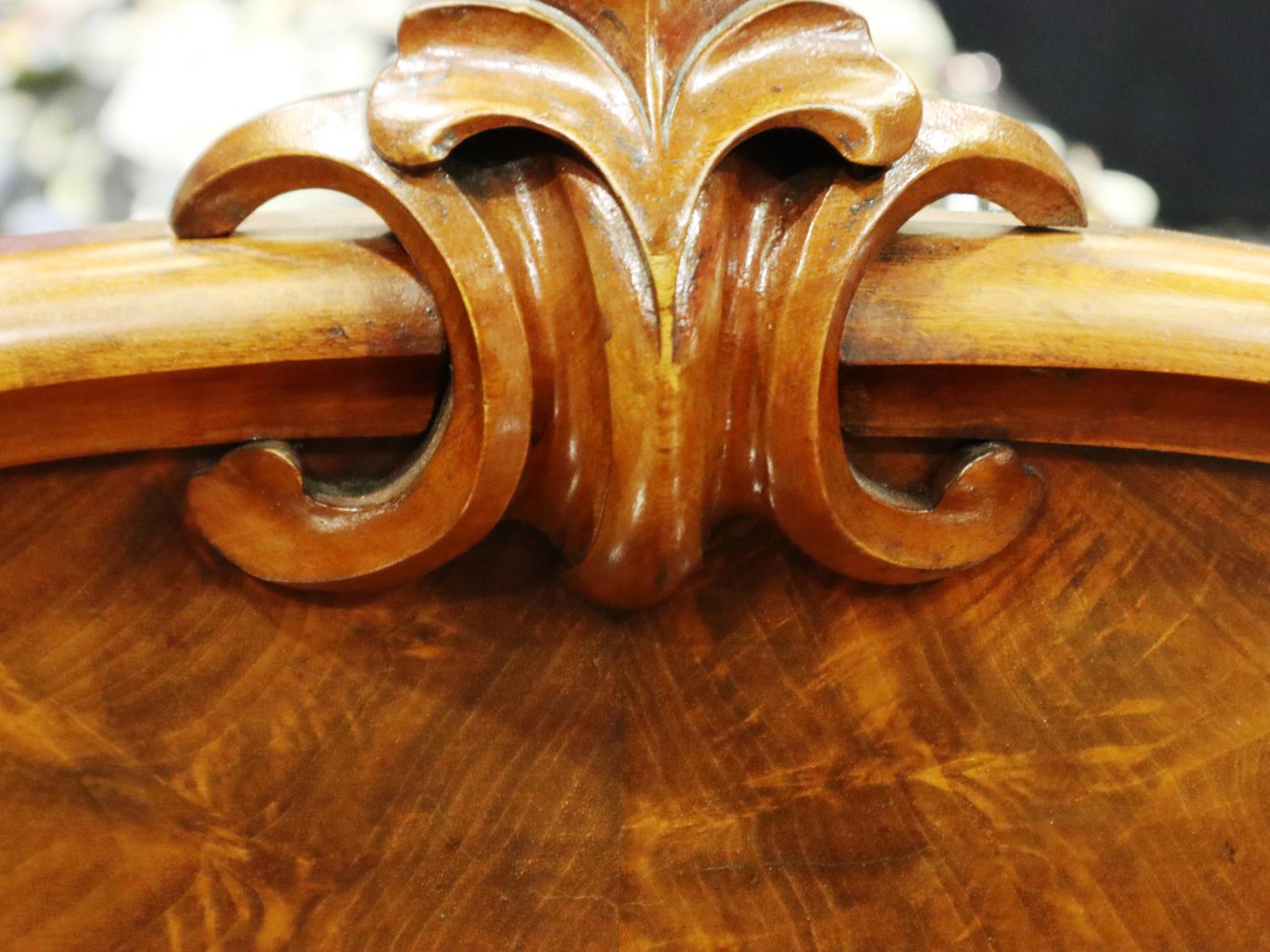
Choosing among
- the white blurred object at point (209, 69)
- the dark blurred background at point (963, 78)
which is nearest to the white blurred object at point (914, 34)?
the dark blurred background at point (963, 78)

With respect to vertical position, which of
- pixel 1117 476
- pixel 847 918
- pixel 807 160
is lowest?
pixel 847 918

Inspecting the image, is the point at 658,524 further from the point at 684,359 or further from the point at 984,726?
the point at 984,726

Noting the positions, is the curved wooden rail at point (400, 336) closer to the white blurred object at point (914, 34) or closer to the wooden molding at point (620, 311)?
the wooden molding at point (620, 311)

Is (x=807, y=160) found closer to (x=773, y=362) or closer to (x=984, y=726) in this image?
(x=773, y=362)

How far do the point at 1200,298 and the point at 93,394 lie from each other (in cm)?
36

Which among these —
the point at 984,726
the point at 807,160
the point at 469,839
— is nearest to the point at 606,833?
the point at 469,839

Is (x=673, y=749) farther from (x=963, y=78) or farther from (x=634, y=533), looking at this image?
(x=963, y=78)

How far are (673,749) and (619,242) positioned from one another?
22 centimetres

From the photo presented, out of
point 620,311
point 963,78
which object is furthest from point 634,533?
point 963,78

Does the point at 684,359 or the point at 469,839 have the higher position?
A: the point at 684,359

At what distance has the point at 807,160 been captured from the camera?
0.38 metres

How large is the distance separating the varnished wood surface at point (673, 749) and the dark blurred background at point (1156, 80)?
11.3 inches

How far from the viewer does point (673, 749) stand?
0.48 m

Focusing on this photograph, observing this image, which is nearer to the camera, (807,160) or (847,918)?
(807,160)
